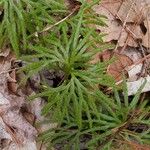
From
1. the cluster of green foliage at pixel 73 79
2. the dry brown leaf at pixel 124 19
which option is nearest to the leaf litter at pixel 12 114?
the cluster of green foliage at pixel 73 79

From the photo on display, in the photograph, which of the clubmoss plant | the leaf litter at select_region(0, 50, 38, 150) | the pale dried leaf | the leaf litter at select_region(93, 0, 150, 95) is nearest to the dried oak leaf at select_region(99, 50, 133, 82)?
the leaf litter at select_region(93, 0, 150, 95)

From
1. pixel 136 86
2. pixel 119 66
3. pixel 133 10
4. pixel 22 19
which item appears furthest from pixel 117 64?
pixel 22 19

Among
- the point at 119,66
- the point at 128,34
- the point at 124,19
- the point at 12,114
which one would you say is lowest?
the point at 12,114

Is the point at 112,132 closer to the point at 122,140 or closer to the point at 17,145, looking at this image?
the point at 122,140

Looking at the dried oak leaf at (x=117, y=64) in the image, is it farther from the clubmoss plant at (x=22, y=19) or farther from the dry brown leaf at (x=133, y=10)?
the clubmoss plant at (x=22, y=19)

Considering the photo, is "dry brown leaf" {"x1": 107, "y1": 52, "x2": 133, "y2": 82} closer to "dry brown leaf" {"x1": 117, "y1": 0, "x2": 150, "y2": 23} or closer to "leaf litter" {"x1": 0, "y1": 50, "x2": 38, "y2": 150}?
"dry brown leaf" {"x1": 117, "y1": 0, "x2": 150, "y2": 23}

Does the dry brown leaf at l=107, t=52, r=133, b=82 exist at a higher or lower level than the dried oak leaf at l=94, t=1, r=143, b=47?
lower

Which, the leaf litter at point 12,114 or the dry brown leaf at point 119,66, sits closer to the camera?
the leaf litter at point 12,114

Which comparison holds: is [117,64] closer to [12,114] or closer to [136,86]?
[136,86]
